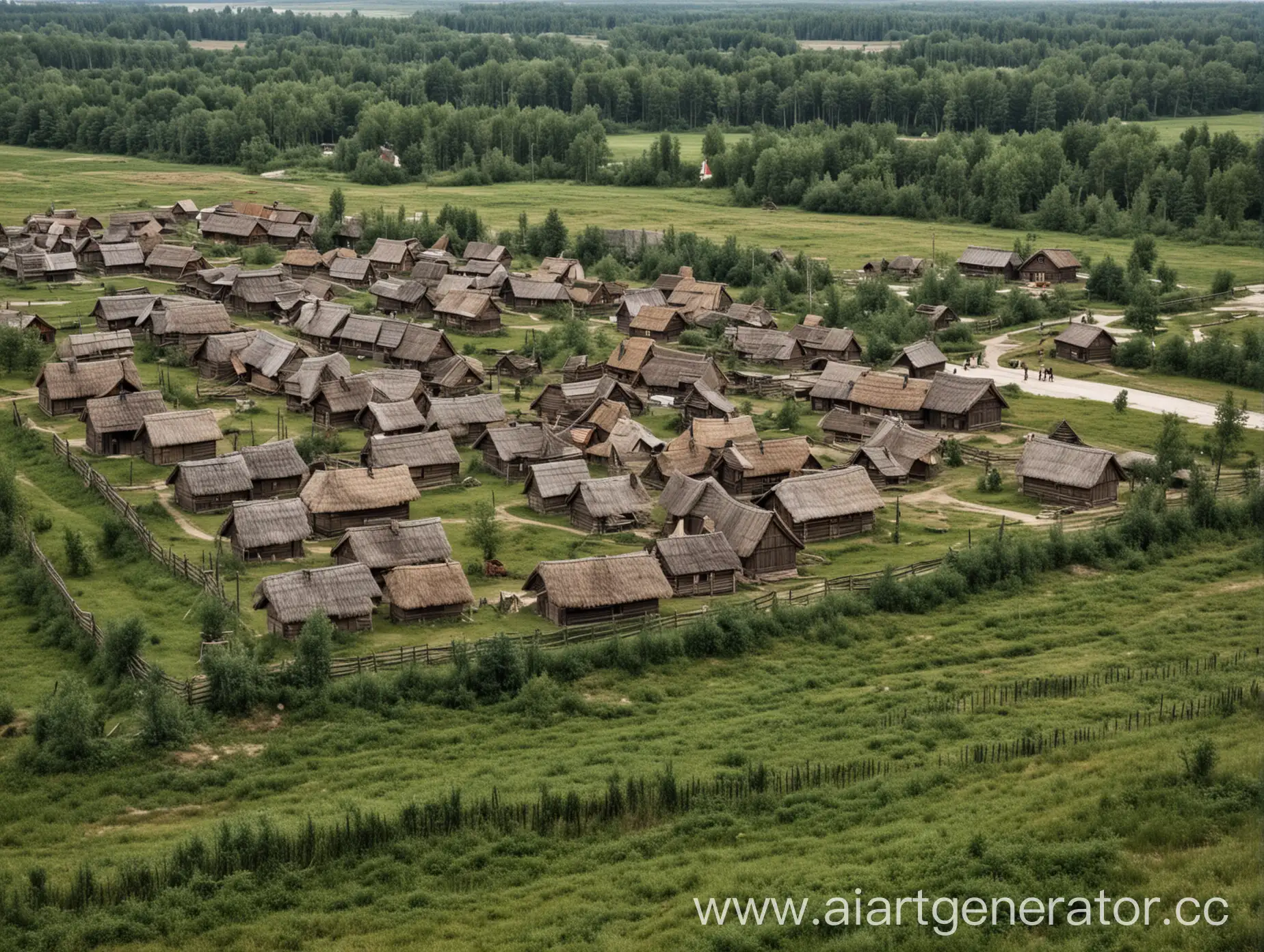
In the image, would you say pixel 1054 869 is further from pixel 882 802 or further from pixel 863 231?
pixel 863 231

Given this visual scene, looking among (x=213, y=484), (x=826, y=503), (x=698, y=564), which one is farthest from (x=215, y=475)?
(x=826, y=503)

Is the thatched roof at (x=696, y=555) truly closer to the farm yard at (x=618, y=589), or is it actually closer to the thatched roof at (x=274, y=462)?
the farm yard at (x=618, y=589)

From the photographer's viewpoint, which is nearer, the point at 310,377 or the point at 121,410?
the point at 121,410

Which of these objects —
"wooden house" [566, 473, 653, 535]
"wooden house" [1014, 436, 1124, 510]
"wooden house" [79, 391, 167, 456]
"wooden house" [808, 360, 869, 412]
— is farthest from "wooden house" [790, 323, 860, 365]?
"wooden house" [79, 391, 167, 456]

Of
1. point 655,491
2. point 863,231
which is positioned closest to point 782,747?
point 655,491

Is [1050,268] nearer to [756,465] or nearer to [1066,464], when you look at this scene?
[1066,464]

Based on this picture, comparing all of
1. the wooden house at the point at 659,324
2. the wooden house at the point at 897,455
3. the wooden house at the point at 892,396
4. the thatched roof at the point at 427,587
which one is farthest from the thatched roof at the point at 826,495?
the wooden house at the point at 659,324
